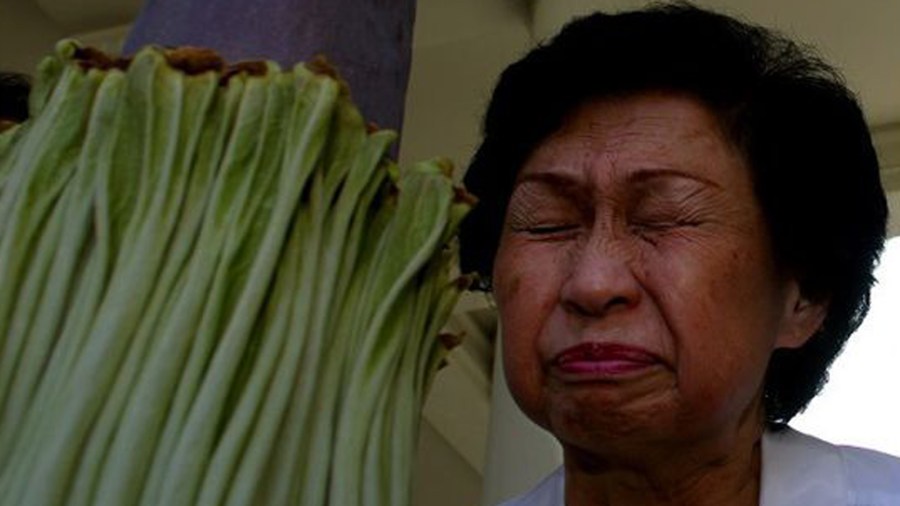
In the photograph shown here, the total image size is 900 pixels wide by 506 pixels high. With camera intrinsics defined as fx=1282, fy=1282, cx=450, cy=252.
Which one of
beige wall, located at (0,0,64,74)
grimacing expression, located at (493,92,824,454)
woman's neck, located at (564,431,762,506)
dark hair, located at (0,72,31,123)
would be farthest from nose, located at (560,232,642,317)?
beige wall, located at (0,0,64,74)

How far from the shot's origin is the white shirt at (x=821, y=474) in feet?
3.22

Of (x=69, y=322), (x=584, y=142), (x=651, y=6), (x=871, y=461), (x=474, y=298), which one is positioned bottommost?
(x=474, y=298)

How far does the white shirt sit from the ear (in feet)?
0.28

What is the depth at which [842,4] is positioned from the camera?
3283mm

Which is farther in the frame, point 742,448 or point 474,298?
point 474,298

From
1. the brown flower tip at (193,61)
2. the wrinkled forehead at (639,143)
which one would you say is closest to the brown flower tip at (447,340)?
the wrinkled forehead at (639,143)

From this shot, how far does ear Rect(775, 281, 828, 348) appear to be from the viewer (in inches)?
38.5

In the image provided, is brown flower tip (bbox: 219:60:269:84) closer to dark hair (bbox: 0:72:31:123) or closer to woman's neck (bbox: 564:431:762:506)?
woman's neck (bbox: 564:431:762:506)

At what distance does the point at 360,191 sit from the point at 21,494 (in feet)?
0.93

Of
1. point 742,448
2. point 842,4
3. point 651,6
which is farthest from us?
point 842,4

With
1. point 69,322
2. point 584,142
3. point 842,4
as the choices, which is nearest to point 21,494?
point 69,322

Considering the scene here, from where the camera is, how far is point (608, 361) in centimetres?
84

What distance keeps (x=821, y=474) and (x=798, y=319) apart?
0.13 meters

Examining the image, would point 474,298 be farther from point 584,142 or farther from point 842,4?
point 584,142
